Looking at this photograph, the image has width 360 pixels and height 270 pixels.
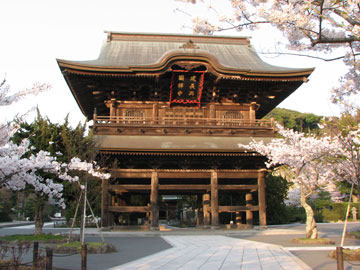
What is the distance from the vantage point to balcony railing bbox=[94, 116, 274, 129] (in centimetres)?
1972

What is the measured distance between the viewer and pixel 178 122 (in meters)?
21.2

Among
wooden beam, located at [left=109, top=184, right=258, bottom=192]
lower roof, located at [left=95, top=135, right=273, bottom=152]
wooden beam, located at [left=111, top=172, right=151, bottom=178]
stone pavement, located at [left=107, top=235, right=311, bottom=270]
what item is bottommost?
stone pavement, located at [left=107, top=235, right=311, bottom=270]

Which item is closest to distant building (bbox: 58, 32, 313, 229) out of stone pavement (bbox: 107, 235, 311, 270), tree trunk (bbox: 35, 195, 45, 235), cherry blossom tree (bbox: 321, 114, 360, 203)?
tree trunk (bbox: 35, 195, 45, 235)

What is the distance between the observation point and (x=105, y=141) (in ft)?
60.7

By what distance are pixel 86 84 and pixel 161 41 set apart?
312 inches

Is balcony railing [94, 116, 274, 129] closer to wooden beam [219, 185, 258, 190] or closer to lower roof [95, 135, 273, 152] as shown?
lower roof [95, 135, 273, 152]

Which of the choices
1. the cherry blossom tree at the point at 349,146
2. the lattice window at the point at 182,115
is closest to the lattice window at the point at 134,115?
the lattice window at the point at 182,115

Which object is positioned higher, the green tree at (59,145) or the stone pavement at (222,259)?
the green tree at (59,145)

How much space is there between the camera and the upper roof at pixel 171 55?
19.2m

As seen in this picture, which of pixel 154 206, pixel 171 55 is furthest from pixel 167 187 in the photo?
pixel 171 55

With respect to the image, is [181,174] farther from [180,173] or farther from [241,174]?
[241,174]

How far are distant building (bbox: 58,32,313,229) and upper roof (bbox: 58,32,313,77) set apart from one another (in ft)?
0.22

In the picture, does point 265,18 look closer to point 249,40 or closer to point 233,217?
Answer: point 249,40

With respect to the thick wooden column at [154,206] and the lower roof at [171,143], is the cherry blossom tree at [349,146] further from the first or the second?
the thick wooden column at [154,206]
